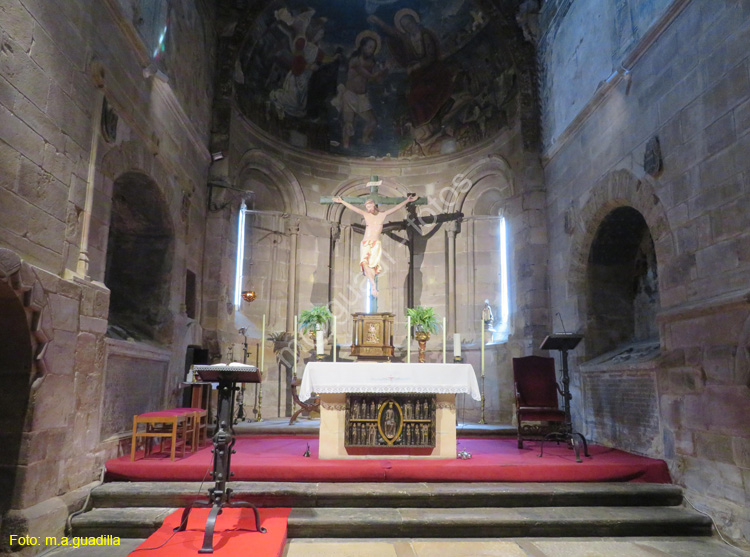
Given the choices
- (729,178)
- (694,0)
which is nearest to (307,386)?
(729,178)

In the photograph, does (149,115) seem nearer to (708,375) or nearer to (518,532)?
(518,532)

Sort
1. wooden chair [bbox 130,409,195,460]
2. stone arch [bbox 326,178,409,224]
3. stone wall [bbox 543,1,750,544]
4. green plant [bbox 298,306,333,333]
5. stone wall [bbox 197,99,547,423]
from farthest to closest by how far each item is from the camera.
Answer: stone arch [bbox 326,178,409,224], stone wall [bbox 197,99,547,423], green plant [bbox 298,306,333,333], wooden chair [bbox 130,409,195,460], stone wall [bbox 543,1,750,544]

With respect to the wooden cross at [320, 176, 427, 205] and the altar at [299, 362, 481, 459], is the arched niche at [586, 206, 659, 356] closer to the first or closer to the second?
the altar at [299, 362, 481, 459]

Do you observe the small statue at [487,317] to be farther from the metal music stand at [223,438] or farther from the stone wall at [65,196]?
the metal music stand at [223,438]

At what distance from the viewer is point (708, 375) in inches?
200

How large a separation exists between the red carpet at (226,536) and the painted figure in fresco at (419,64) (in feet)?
32.4

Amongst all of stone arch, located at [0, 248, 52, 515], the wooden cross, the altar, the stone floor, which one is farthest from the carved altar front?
stone arch, located at [0, 248, 52, 515]

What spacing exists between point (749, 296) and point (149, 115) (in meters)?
6.80

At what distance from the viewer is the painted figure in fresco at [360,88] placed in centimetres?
1235

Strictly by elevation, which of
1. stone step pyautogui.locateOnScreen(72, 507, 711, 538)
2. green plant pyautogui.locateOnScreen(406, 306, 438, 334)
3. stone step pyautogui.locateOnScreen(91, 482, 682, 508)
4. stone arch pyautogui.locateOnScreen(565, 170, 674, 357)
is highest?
stone arch pyautogui.locateOnScreen(565, 170, 674, 357)

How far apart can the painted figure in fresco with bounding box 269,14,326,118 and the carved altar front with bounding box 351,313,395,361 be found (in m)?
5.59

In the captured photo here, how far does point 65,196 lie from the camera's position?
16.5 feet

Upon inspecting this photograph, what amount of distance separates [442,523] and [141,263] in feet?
18.5

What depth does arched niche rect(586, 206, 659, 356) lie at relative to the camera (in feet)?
25.6
